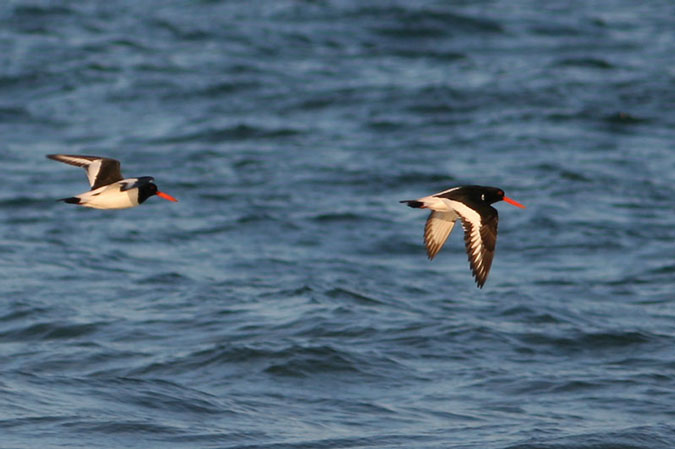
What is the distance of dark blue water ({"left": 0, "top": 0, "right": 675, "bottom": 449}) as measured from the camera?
36.3 feet

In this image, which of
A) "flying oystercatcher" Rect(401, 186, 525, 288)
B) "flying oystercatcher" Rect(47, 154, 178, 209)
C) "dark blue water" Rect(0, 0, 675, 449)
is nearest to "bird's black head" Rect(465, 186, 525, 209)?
"flying oystercatcher" Rect(401, 186, 525, 288)

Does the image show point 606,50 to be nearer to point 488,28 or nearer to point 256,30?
point 488,28

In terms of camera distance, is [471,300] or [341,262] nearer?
[471,300]

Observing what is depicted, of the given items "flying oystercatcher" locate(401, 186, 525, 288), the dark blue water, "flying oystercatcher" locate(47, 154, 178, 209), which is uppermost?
"flying oystercatcher" locate(47, 154, 178, 209)

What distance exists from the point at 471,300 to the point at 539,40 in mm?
12497

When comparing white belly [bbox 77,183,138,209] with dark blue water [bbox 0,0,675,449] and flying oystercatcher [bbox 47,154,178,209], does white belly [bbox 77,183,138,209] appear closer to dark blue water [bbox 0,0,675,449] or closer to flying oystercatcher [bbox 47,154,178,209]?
flying oystercatcher [bbox 47,154,178,209]

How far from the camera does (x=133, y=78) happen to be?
74.0 ft

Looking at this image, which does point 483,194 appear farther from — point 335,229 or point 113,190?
point 335,229

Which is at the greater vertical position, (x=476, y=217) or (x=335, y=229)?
(x=476, y=217)

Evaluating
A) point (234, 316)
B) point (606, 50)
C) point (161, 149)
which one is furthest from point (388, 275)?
point (606, 50)

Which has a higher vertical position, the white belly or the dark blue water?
the white belly

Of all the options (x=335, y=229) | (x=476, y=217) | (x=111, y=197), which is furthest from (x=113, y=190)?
(x=335, y=229)

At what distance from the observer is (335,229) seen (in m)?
16.4

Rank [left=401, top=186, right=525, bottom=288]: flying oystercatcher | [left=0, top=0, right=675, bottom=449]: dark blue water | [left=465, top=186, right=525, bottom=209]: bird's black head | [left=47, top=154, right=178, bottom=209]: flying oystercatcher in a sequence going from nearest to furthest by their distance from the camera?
[left=47, top=154, right=178, bottom=209]: flying oystercatcher, [left=401, top=186, right=525, bottom=288]: flying oystercatcher, [left=465, top=186, right=525, bottom=209]: bird's black head, [left=0, top=0, right=675, bottom=449]: dark blue water
